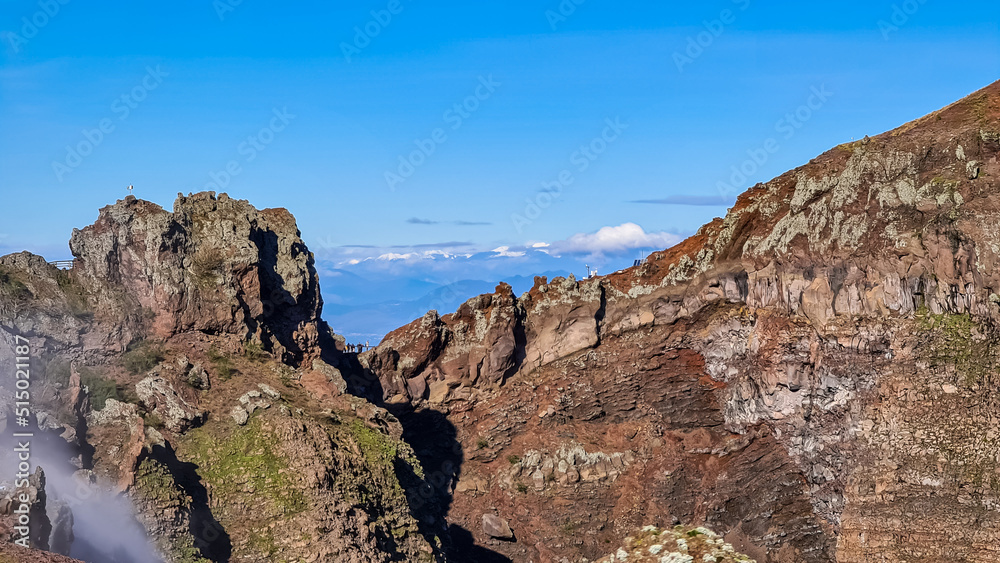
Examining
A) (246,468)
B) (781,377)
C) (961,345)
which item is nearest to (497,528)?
(781,377)

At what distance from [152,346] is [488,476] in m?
19.0

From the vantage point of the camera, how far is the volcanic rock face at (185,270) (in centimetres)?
4609

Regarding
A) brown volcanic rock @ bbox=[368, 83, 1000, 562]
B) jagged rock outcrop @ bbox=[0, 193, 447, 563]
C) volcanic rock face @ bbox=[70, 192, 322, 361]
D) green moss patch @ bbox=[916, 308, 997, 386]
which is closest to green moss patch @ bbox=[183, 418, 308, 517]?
jagged rock outcrop @ bbox=[0, 193, 447, 563]

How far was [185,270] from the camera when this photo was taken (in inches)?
1882

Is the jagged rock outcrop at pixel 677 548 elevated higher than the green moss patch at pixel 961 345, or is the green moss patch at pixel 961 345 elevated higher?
the green moss patch at pixel 961 345

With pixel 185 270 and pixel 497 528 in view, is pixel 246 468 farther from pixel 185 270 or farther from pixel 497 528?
pixel 497 528

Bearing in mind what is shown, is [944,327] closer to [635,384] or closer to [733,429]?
[733,429]

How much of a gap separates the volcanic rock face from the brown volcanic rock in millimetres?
9599

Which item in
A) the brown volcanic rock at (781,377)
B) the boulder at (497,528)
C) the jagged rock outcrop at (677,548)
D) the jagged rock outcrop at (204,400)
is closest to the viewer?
the jagged rock outcrop at (677,548)

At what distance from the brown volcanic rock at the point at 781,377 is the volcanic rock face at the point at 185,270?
31.5ft

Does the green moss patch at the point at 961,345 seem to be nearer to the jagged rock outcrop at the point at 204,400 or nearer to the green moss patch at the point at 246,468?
the jagged rock outcrop at the point at 204,400

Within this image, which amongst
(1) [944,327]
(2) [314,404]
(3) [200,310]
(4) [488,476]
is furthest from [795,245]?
(3) [200,310]

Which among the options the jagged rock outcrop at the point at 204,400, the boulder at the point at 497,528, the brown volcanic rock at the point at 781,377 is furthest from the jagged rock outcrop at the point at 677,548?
the boulder at the point at 497,528

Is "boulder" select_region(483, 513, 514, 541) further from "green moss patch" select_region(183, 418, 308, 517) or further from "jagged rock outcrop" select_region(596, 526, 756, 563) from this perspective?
"jagged rock outcrop" select_region(596, 526, 756, 563)
